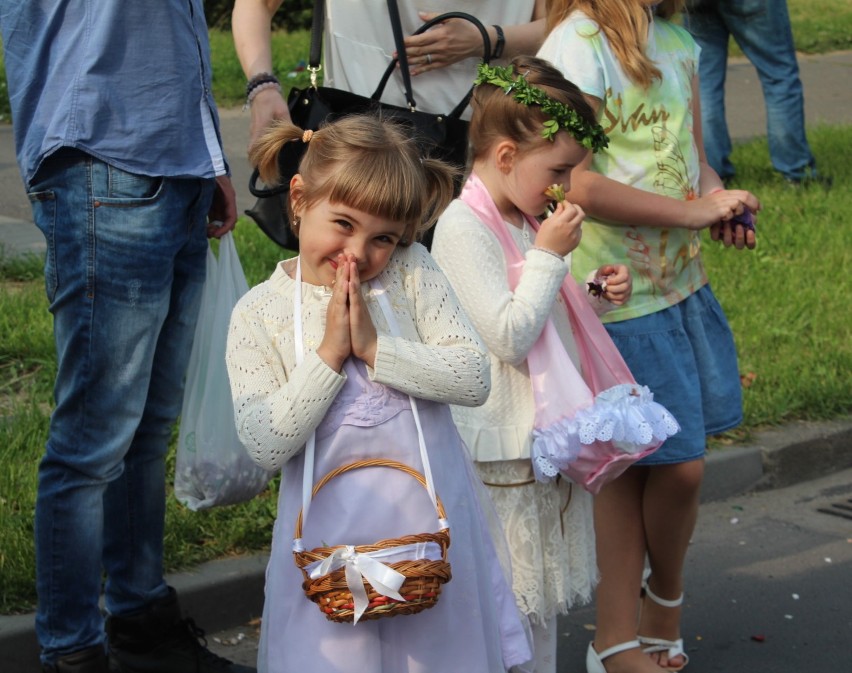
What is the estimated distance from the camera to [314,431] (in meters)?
2.56

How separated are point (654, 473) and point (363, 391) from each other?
4.37 ft

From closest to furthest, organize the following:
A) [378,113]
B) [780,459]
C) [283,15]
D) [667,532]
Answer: [378,113]
[667,532]
[780,459]
[283,15]

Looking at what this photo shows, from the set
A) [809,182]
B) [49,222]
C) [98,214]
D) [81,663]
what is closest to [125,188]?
[98,214]

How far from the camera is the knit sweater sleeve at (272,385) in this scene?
2492 millimetres

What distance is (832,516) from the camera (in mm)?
5281

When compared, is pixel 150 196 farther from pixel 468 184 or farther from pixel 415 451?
pixel 415 451

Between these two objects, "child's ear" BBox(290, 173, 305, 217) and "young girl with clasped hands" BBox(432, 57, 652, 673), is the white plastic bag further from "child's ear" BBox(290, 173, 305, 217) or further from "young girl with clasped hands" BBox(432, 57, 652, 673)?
"child's ear" BBox(290, 173, 305, 217)

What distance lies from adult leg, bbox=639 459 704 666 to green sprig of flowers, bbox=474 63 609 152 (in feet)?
3.17

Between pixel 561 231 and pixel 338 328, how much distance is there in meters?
0.78

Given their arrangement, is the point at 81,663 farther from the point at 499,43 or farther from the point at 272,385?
the point at 499,43

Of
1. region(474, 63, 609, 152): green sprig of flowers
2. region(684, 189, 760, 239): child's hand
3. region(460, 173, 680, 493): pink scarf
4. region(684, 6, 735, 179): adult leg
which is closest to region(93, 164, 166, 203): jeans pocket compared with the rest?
region(460, 173, 680, 493): pink scarf

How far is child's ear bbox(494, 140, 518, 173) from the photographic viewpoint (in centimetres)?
320

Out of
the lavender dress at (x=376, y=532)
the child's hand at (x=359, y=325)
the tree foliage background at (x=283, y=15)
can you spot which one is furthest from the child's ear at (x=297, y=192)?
the tree foliage background at (x=283, y=15)

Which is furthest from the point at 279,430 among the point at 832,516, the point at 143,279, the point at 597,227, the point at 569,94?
the point at 832,516
